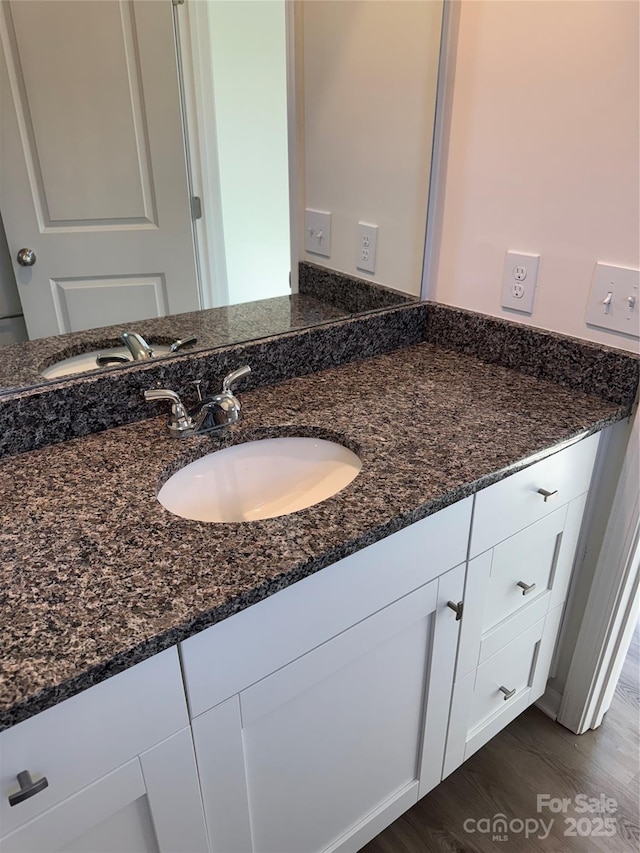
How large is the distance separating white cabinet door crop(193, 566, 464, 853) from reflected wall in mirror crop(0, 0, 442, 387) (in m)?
0.64

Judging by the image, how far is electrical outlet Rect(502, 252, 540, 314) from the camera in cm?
125

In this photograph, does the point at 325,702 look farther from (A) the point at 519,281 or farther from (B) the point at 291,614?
(A) the point at 519,281

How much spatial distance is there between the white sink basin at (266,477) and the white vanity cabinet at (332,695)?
228 millimetres

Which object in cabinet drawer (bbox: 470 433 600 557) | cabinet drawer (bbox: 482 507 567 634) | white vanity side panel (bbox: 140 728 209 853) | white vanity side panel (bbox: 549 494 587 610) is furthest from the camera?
white vanity side panel (bbox: 549 494 587 610)

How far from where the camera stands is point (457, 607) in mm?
1035

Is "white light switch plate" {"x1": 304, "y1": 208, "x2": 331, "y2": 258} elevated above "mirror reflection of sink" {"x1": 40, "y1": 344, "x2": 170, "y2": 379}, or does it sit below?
above

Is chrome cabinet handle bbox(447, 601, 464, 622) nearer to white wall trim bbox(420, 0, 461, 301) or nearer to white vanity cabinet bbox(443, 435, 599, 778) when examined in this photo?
white vanity cabinet bbox(443, 435, 599, 778)

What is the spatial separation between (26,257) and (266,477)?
0.55 metres

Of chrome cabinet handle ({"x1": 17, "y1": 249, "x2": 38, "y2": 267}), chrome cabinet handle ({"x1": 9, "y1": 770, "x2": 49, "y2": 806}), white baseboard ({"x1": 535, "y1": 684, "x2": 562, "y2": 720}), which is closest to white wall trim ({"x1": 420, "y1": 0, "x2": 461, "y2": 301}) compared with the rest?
chrome cabinet handle ({"x1": 17, "y1": 249, "x2": 38, "y2": 267})

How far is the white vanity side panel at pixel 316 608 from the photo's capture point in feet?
2.39

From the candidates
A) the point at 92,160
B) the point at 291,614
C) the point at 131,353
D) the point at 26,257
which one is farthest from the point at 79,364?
the point at 291,614

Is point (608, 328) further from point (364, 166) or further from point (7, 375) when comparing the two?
point (7, 375)

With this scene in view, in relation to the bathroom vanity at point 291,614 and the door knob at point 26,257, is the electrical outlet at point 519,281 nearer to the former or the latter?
the bathroom vanity at point 291,614

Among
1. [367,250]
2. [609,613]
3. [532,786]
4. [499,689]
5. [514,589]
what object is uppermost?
[367,250]
